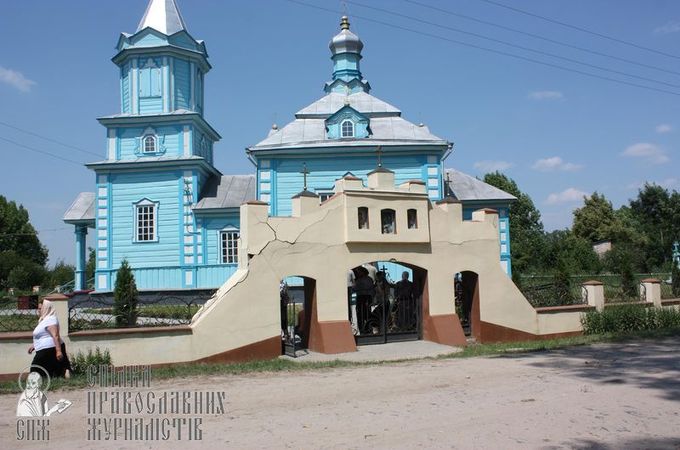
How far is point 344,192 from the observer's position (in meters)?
11.9

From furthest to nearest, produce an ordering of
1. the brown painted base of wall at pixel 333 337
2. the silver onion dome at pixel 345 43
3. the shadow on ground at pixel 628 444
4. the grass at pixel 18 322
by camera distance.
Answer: the silver onion dome at pixel 345 43
the grass at pixel 18 322
the brown painted base of wall at pixel 333 337
the shadow on ground at pixel 628 444

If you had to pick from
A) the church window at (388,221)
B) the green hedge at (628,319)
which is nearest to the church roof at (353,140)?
the green hedge at (628,319)

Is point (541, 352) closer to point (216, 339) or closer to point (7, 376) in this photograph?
point (216, 339)

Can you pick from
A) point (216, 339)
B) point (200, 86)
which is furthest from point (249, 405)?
point (200, 86)

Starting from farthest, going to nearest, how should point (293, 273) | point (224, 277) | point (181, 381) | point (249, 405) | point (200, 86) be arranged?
point (200, 86) → point (224, 277) → point (293, 273) → point (181, 381) → point (249, 405)

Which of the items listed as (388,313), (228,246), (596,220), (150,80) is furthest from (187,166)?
(596,220)

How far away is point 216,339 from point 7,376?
3.33 metres

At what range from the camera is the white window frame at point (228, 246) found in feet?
80.5

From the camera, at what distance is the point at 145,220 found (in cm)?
2467

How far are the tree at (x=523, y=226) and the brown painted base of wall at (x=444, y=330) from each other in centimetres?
2707

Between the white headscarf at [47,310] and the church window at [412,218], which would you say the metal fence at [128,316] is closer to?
the white headscarf at [47,310]

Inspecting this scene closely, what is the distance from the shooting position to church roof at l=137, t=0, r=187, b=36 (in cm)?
2577

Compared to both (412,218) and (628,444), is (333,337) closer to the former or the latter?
(412,218)

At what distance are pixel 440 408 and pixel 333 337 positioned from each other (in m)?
4.64
